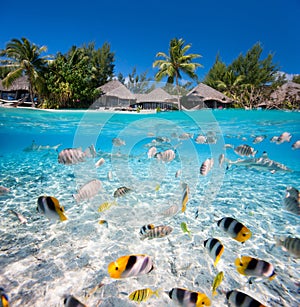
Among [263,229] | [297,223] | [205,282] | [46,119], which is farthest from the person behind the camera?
[46,119]

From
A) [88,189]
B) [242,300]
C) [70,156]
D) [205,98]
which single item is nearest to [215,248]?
[242,300]

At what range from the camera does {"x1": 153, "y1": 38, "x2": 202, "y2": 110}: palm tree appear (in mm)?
26766

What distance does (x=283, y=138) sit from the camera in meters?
6.48

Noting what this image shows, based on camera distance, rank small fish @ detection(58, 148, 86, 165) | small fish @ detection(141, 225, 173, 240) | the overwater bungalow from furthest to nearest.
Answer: the overwater bungalow < small fish @ detection(58, 148, 86, 165) < small fish @ detection(141, 225, 173, 240)

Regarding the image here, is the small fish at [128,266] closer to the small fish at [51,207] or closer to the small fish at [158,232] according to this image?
the small fish at [51,207]

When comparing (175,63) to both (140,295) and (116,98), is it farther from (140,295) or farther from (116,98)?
(140,295)

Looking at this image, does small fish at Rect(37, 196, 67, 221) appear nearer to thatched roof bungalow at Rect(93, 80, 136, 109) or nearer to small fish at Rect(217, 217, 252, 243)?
small fish at Rect(217, 217, 252, 243)

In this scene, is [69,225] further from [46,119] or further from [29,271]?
[46,119]

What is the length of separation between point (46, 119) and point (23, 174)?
10.9 metres

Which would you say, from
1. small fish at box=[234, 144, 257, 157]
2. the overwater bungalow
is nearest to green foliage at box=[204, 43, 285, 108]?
the overwater bungalow

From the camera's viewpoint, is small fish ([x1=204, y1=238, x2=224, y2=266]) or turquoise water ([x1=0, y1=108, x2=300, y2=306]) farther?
turquoise water ([x1=0, y1=108, x2=300, y2=306])

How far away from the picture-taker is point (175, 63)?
27.2 meters

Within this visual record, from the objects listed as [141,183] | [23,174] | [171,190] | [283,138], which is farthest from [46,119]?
[283,138]

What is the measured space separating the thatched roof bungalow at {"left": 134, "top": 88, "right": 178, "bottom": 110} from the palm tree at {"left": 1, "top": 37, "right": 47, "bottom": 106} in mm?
11779
